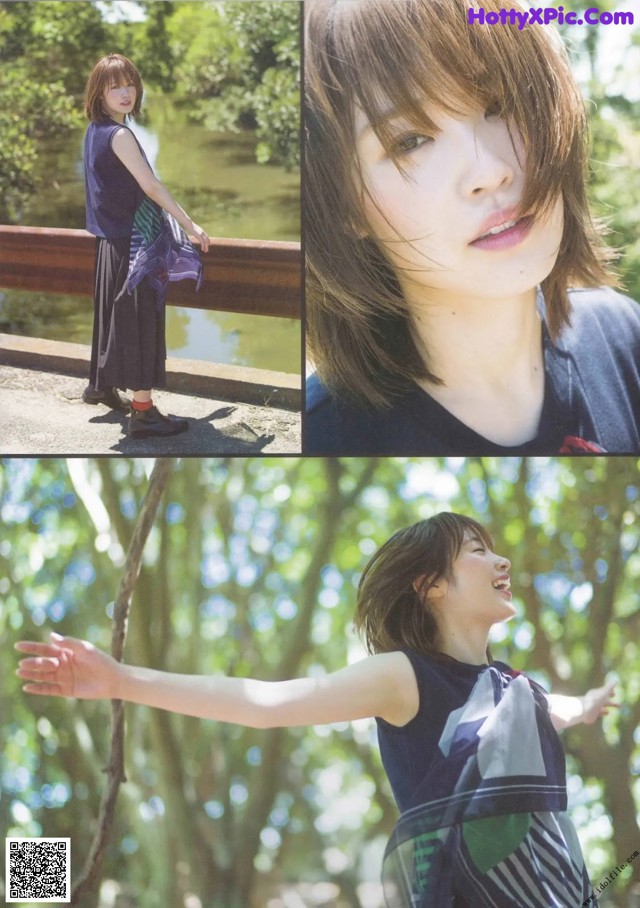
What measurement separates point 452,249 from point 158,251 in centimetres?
112

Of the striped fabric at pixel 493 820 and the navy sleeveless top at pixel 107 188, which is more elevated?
the navy sleeveless top at pixel 107 188

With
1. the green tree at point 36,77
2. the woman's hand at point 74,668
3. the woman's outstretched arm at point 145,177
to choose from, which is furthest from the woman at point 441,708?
the green tree at point 36,77

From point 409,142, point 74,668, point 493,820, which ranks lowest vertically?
point 493,820

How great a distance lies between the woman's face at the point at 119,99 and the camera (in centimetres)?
422

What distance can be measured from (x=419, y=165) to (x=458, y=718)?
81.2 inches

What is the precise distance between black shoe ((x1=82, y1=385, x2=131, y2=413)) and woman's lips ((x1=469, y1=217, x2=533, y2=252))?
4.79 ft

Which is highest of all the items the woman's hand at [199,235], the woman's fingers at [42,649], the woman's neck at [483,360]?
the woman's hand at [199,235]

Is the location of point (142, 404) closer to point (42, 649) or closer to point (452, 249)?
point (42, 649)

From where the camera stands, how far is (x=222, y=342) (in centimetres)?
427

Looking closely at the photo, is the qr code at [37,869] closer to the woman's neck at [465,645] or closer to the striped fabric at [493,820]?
the striped fabric at [493,820]

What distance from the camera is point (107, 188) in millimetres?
4227

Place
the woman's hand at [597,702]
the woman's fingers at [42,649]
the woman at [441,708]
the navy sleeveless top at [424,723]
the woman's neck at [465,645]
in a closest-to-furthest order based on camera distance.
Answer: the woman's fingers at [42,649] < the woman at [441,708] < the navy sleeveless top at [424,723] < the woman's neck at [465,645] < the woman's hand at [597,702]

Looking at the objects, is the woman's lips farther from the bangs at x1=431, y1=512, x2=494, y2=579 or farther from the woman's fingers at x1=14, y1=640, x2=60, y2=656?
the woman's fingers at x1=14, y1=640, x2=60, y2=656

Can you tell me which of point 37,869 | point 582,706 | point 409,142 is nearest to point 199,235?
point 409,142
